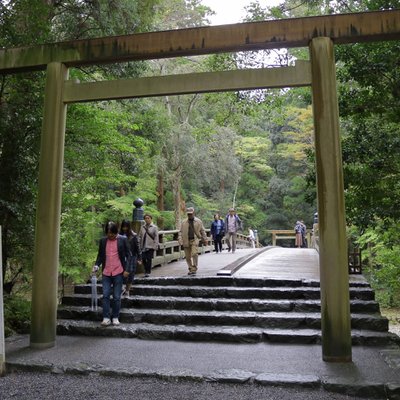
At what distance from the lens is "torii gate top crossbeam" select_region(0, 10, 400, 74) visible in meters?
4.97

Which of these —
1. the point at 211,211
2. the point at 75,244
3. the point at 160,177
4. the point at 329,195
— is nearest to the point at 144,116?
the point at 75,244

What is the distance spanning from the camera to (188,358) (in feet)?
16.1

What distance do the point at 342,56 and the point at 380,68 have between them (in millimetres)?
707

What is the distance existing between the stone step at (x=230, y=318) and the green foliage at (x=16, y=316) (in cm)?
63

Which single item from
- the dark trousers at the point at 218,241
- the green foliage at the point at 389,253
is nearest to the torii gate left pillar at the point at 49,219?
the green foliage at the point at 389,253

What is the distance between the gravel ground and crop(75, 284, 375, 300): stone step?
10.5 feet

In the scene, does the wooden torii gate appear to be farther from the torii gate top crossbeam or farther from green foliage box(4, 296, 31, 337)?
green foliage box(4, 296, 31, 337)

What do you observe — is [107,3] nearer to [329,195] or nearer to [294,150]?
[329,195]

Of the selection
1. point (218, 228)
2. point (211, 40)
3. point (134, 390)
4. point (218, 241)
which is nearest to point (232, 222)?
point (218, 228)

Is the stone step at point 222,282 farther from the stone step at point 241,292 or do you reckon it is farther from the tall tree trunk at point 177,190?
the tall tree trunk at point 177,190

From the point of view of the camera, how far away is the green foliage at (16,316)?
21.5 feet

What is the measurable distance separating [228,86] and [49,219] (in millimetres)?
3155

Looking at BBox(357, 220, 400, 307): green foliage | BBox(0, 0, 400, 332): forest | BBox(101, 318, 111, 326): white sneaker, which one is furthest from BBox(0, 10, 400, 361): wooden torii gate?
BBox(357, 220, 400, 307): green foliage

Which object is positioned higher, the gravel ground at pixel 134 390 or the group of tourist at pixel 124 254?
the group of tourist at pixel 124 254
